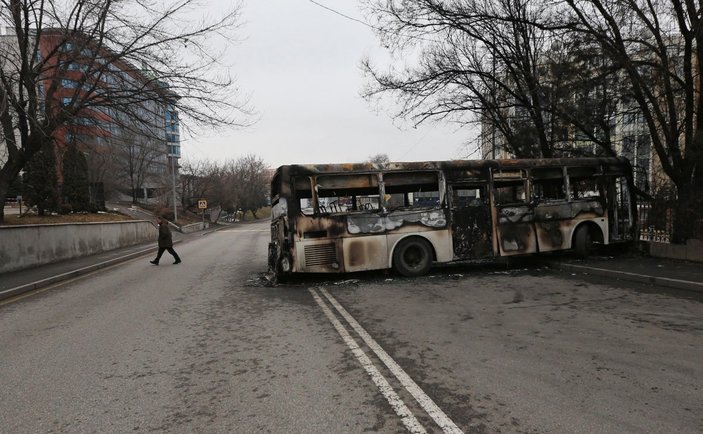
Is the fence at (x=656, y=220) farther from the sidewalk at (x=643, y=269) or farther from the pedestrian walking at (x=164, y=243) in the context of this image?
the pedestrian walking at (x=164, y=243)

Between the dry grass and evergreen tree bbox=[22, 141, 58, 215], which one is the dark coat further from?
evergreen tree bbox=[22, 141, 58, 215]

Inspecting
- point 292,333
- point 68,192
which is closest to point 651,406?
point 292,333

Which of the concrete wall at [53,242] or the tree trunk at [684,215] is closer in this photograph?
the tree trunk at [684,215]

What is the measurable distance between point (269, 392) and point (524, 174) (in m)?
9.58

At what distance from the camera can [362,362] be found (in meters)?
5.00

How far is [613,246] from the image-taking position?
13.6 m

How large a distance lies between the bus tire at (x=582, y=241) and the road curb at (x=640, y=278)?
1.01 metres

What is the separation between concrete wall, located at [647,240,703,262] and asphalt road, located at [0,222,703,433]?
3.06m

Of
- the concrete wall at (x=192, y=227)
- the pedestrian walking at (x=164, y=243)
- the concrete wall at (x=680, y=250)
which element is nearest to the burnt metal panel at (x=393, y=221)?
the concrete wall at (x=680, y=250)

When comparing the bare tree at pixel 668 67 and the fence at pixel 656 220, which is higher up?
the bare tree at pixel 668 67

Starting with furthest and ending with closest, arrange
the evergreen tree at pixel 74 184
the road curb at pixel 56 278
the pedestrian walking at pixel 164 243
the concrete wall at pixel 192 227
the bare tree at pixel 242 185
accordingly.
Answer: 1. the bare tree at pixel 242 185
2. the concrete wall at pixel 192 227
3. the evergreen tree at pixel 74 184
4. the pedestrian walking at pixel 164 243
5. the road curb at pixel 56 278

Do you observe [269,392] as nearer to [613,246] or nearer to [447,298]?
[447,298]

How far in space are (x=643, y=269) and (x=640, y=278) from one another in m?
1.00

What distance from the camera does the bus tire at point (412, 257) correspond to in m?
11.1
